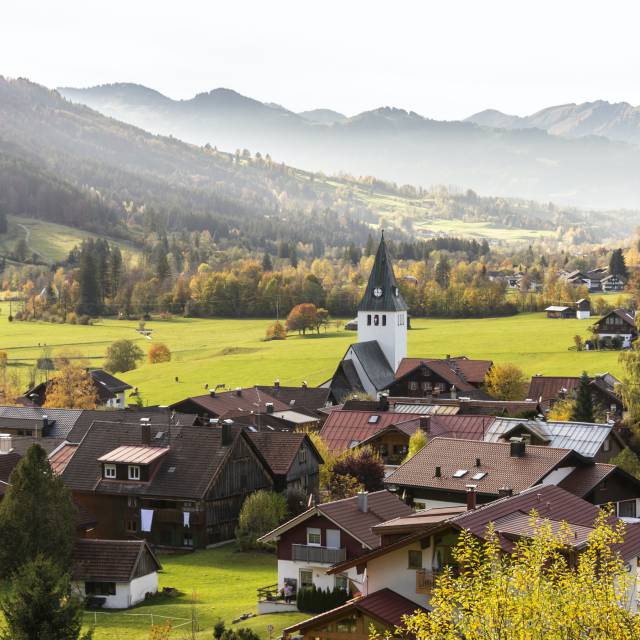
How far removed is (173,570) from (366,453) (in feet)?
52.9

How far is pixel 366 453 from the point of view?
6612cm

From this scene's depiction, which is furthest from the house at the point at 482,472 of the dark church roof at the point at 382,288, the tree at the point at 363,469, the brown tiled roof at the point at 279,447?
the dark church roof at the point at 382,288

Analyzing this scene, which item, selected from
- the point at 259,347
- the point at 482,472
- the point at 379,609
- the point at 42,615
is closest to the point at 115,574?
the point at 42,615

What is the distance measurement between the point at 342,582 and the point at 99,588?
9.74m

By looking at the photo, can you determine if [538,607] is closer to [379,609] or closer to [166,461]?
[379,609]

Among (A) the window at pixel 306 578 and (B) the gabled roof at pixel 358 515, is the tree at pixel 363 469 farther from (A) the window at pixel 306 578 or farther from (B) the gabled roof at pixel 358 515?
(A) the window at pixel 306 578

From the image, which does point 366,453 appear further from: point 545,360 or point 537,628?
point 545,360

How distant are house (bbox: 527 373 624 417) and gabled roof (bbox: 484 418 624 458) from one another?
2374cm

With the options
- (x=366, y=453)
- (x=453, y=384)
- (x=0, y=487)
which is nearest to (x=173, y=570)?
(x=0, y=487)

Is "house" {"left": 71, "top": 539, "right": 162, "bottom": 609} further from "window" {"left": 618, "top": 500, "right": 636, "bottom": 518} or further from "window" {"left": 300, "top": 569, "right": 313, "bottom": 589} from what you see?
"window" {"left": 618, "top": 500, "right": 636, "bottom": 518}

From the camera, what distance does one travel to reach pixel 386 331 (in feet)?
384

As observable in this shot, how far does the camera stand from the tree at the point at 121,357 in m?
142

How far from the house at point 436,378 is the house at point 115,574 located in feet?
201

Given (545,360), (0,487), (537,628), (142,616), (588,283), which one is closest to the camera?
(537,628)
